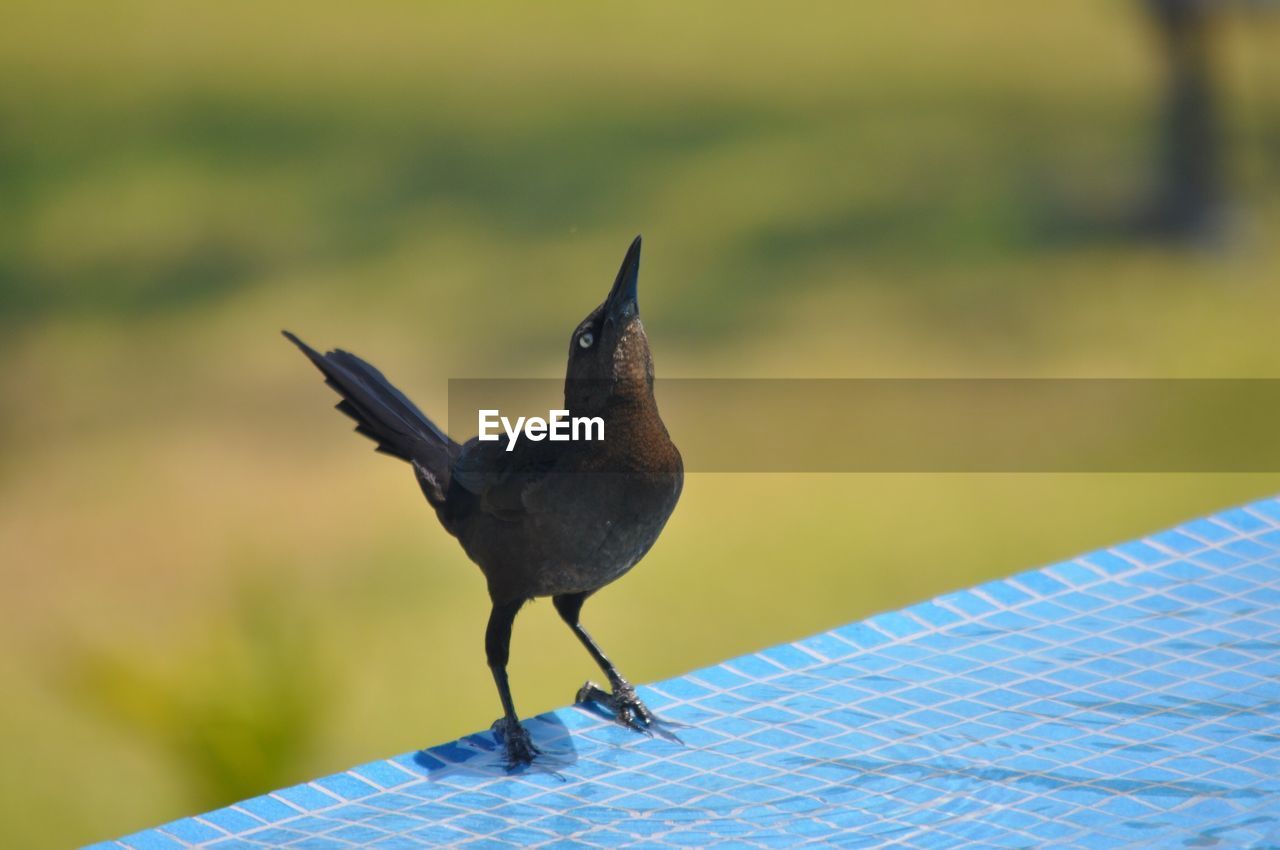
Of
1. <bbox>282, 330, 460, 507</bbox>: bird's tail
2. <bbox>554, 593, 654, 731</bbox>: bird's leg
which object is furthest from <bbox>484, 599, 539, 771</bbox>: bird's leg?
<bbox>282, 330, 460, 507</bbox>: bird's tail

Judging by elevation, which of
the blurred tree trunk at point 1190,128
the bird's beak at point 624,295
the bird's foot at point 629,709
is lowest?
the bird's foot at point 629,709

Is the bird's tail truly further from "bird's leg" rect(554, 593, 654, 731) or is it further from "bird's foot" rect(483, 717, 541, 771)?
"bird's foot" rect(483, 717, 541, 771)

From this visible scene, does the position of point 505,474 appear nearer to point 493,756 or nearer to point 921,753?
point 493,756

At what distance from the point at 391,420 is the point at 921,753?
120cm

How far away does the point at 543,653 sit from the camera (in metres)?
6.30

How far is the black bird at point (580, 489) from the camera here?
2.91 m

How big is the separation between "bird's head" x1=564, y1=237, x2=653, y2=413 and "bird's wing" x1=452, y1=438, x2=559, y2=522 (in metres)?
0.12

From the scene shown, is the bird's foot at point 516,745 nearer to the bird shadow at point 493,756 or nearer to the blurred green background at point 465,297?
the bird shadow at point 493,756

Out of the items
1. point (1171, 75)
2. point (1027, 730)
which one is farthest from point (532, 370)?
Result: point (1027, 730)

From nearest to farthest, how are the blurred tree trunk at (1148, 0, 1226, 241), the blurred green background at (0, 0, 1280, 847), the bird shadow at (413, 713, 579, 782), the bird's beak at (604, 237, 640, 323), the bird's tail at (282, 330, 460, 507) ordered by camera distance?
the bird's beak at (604, 237, 640, 323) → the bird shadow at (413, 713, 579, 782) → the bird's tail at (282, 330, 460, 507) → the blurred green background at (0, 0, 1280, 847) → the blurred tree trunk at (1148, 0, 1226, 241)

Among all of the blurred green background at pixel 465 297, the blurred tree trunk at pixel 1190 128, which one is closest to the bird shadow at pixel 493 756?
the blurred green background at pixel 465 297

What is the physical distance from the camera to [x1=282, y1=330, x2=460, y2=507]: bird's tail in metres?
3.29

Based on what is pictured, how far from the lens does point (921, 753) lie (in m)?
3.13

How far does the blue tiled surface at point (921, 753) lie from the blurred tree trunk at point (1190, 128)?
262 inches
